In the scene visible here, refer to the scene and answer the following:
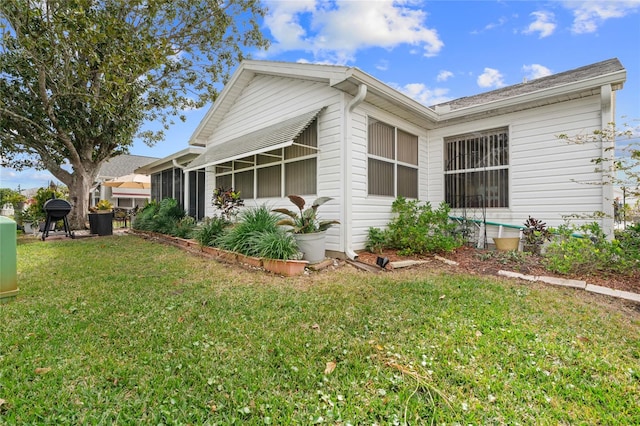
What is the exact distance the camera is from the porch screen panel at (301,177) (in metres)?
6.96

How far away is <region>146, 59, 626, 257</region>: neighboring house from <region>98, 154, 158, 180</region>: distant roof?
20.2 m

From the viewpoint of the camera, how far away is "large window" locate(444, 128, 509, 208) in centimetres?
727

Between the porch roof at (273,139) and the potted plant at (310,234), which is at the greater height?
the porch roof at (273,139)

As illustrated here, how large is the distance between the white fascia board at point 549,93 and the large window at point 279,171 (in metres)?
3.50

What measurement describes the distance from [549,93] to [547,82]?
2481 mm

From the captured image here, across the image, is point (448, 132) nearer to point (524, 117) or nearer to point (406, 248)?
point (524, 117)

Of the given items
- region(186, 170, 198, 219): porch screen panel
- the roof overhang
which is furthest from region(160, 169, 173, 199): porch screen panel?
region(186, 170, 198, 219): porch screen panel

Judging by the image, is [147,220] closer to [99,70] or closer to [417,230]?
[99,70]

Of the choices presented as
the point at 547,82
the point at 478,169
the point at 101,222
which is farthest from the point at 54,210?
the point at 547,82

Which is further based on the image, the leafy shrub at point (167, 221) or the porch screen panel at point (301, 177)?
the leafy shrub at point (167, 221)

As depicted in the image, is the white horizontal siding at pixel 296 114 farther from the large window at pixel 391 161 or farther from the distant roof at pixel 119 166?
the distant roof at pixel 119 166

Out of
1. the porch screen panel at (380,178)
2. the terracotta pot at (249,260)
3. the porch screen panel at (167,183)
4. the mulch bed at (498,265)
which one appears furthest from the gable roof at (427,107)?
the porch screen panel at (167,183)

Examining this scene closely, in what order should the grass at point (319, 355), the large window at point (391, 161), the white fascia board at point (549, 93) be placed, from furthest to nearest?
1. the large window at point (391, 161)
2. the white fascia board at point (549, 93)
3. the grass at point (319, 355)

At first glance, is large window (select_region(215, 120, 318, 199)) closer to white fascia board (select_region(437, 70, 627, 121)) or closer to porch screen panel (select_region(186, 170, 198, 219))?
porch screen panel (select_region(186, 170, 198, 219))
